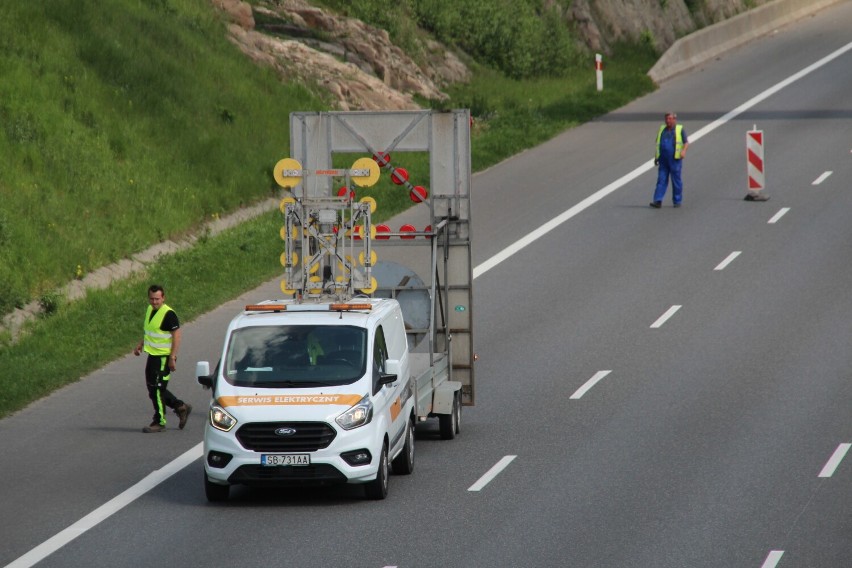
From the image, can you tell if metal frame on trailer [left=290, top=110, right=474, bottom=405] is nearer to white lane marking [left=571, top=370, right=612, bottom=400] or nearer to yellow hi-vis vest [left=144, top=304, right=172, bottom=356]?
white lane marking [left=571, top=370, right=612, bottom=400]

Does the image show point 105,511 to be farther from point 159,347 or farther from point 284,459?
point 159,347

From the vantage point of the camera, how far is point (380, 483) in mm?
16000

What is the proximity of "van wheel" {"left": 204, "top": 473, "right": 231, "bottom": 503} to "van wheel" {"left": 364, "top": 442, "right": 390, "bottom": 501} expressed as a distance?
136 centimetres

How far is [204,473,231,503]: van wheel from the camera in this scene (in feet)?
52.5

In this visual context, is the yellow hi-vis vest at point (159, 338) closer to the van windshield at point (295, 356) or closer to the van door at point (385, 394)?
the van windshield at point (295, 356)

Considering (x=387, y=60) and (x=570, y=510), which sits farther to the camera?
(x=387, y=60)

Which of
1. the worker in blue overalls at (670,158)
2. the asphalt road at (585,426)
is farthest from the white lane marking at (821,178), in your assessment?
the worker in blue overalls at (670,158)

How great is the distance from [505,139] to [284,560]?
27085mm

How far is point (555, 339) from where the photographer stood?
24594mm

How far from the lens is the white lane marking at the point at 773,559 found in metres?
13.4

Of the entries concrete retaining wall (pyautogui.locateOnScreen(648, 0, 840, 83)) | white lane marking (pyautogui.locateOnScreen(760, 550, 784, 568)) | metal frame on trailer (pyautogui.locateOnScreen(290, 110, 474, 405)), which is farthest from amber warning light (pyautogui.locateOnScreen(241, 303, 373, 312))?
concrete retaining wall (pyautogui.locateOnScreen(648, 0, 840, 83))

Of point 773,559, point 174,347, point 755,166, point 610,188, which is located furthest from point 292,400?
point 610,188

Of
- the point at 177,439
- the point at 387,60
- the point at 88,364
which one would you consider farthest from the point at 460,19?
the point at 177,439

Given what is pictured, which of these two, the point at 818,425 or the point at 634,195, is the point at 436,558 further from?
the point at 634,195
